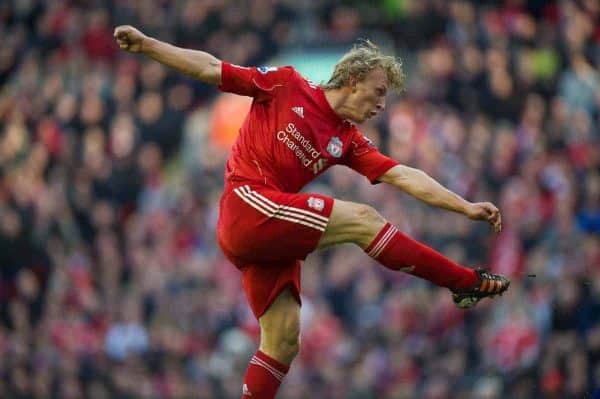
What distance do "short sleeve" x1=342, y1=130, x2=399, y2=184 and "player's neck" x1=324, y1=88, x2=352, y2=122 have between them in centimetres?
21

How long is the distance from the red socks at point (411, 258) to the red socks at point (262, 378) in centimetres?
106

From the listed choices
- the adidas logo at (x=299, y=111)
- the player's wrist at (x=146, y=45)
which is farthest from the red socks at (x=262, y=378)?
the player's wrist at (x=146, y=45)

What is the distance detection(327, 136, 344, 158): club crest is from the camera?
27.9 feet

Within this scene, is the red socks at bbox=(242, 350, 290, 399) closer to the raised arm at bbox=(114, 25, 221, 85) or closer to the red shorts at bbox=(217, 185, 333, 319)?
the red shorts at bbox=(217, 185, 333, 319)

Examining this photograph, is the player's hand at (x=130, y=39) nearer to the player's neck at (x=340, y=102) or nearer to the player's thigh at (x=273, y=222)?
the player's thigh at (x=273, y=222)

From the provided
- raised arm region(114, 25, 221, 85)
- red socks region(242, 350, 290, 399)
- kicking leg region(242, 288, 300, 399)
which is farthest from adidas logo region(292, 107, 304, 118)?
red socks region(242, 350, 290, 399)

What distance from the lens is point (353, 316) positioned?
1395 cm

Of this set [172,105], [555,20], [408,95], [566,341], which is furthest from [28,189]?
[566,341]

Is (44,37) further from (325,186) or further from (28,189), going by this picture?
(325,186)

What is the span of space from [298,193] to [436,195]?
834 mm

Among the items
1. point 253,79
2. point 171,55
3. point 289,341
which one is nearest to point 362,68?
point 253,79

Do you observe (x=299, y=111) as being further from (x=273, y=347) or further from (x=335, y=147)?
(x=273, y=347)

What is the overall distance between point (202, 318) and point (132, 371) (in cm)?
92

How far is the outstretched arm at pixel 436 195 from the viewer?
27.3 ft
